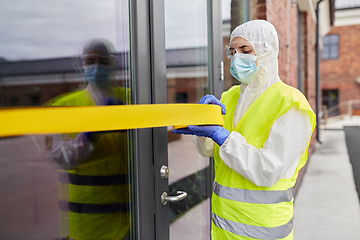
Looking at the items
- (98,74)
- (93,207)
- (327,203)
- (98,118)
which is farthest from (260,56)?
(327,203)

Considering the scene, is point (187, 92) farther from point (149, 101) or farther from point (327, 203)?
point (327, 203)

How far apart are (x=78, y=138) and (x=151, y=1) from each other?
31.2 inches

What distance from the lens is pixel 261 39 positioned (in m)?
1.38

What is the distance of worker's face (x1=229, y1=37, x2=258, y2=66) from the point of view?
55.0 inches

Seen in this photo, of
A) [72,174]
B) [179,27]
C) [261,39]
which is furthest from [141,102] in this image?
[179,27]

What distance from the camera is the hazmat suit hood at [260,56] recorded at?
4.53ft

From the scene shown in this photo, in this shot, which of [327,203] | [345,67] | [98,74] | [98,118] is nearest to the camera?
[98,118]

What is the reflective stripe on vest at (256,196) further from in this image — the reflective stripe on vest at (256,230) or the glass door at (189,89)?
the glass door at (189,89)

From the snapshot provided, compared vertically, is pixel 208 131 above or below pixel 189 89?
below

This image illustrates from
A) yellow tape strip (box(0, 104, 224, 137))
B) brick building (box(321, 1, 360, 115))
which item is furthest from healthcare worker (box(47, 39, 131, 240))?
brick building (box(321, 1, 360, 115))

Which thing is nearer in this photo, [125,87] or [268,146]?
[268,146]

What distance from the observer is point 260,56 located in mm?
1396

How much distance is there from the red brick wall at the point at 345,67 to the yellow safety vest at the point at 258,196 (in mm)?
20300

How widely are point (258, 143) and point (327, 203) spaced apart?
11.7 feet
